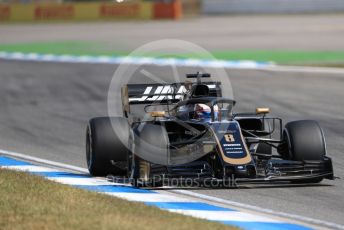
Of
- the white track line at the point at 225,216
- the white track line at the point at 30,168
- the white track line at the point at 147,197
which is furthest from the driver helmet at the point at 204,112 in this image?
the white track line at the point at 225,216

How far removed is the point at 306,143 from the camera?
11.1m

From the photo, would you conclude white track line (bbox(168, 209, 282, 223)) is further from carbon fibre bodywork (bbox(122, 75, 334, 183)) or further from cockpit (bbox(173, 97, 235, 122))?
cockpit (bbox(173, 97, 235, 122))

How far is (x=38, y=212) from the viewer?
8.63 metres

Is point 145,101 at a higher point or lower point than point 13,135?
higher

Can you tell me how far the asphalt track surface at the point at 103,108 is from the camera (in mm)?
10375

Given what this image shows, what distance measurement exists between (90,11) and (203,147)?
140 feet

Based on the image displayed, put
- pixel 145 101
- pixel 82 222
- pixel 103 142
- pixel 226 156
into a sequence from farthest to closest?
pixel 145 101
pixel 103 142
pixel 226 156
pixel 82 222

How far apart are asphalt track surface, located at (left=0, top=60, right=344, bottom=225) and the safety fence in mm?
22617

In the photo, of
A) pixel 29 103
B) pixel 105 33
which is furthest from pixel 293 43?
pixel 29 103

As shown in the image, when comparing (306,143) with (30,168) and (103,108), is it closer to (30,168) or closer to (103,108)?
(30,168)

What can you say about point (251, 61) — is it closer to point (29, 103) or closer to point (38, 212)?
point (29, 103)

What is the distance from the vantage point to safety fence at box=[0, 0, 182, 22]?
172 ft

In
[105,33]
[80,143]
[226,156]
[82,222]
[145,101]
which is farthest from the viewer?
[105,33]

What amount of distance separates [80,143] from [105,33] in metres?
27.8
